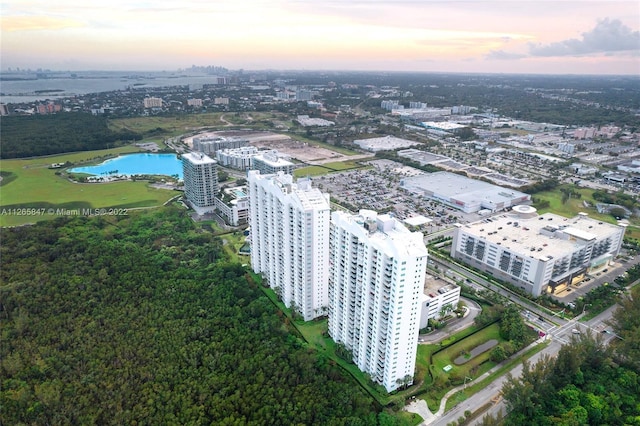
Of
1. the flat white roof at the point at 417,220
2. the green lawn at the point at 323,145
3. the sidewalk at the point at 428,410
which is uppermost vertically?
the green lawn at the point at 323,145

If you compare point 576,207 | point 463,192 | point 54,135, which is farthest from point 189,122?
point 576,207

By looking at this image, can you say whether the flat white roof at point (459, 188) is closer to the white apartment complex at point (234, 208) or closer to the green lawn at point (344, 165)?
the green lawn at point (344, 165)

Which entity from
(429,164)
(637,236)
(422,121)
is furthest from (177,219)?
(422,121)

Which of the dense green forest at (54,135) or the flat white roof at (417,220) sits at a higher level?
the dense green forest at (54,135)

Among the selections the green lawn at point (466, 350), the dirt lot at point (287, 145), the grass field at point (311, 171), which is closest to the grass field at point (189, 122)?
the dirt lot at point (287, 145)

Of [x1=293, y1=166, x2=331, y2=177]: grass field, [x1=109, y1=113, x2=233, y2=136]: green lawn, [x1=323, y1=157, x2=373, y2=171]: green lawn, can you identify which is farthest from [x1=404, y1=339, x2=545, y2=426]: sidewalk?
[x1=109, y1=113, x2=233, y2=136]: green lawn

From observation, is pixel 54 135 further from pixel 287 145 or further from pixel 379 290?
pixel 379 290

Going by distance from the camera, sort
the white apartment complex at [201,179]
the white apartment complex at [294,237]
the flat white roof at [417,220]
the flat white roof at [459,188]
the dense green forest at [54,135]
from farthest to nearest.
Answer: the dense green forest at [54,135] < the flat white roof at [459,188] < the white apartment complex at [201,179] < the flat white roof at [417,220] < the white apartment complex at [294,237]
